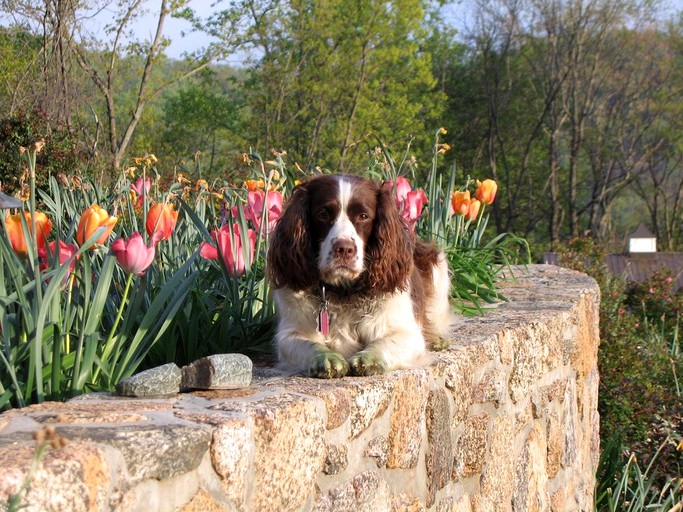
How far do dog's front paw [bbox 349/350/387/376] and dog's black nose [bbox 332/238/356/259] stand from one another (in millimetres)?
376

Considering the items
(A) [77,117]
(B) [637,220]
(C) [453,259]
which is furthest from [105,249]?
(B) [637,220]

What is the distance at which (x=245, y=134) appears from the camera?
29312 mm

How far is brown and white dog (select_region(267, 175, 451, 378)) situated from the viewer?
3.29 m

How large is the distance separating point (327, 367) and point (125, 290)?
0.82 metres

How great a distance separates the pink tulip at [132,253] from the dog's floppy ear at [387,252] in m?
0.89

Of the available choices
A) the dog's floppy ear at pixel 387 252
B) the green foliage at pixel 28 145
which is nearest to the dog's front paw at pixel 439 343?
the dog's floppy ear at pixel 387 252

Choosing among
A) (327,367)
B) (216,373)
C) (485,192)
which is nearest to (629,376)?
(485,192)

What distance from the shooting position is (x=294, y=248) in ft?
11.0

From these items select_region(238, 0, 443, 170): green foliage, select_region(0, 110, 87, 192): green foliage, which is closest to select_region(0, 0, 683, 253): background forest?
select_region(238, 0, 443, 170): green foliage

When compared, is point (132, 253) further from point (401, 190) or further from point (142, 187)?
point (401, 190)

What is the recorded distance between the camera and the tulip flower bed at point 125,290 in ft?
9.35

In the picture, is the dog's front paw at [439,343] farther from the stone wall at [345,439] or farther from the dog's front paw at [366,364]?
the dog's front paw at [366,364]

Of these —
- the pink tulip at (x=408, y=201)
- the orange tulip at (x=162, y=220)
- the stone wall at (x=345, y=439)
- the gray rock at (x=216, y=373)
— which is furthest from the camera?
the pink tulip at (x=408, y=201)

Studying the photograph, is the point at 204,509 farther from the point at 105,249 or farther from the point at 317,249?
the point at 105,249
